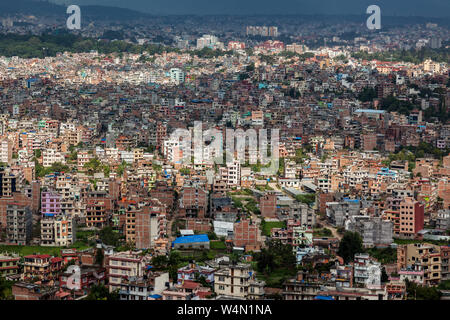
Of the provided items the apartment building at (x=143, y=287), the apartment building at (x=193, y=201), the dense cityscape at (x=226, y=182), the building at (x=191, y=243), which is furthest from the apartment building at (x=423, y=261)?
the apartment building at (x=193, y=201)

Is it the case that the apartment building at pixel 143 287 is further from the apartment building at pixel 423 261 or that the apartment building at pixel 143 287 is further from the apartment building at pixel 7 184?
the apartment building at pixel 7 184

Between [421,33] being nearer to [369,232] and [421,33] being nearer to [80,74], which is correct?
[80,74]

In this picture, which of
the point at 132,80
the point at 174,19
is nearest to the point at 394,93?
the point at 132,80

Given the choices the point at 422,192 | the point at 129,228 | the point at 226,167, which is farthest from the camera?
the point at 226,167

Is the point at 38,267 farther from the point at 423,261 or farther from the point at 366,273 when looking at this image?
the point at 423,261

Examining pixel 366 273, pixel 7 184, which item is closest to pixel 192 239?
pixel 366 273

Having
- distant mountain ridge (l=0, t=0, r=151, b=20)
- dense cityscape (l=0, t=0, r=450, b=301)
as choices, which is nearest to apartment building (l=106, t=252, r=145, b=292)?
dense cityscape (l=0, t=0, r=450, b=301)

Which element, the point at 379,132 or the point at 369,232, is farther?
the point at 379,132
